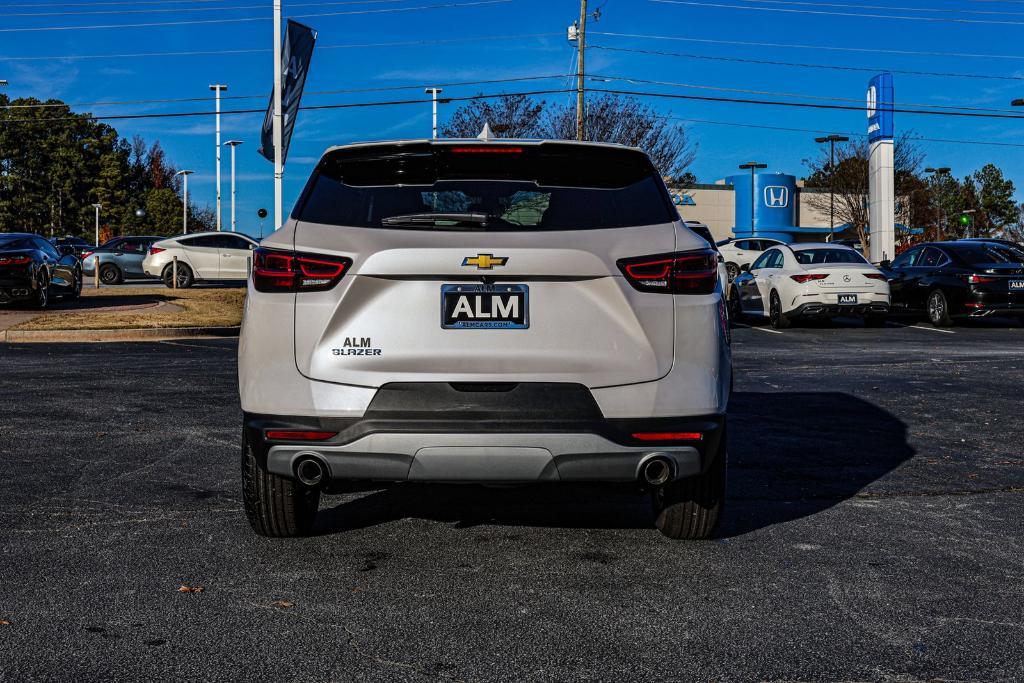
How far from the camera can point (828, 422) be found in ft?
29.0

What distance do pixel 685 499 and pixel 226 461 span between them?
3273 millimetres

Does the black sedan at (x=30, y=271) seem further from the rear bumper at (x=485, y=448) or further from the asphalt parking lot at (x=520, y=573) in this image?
the rear bumper at (x=485, y=448)

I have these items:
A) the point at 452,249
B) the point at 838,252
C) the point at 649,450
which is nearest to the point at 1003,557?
the point at 649,450

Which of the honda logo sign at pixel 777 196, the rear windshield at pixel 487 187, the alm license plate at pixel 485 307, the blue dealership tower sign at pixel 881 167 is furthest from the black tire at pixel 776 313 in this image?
the honda logo sign at pixel 777 196

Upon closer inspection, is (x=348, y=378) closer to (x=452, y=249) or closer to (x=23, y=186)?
(x=452, y=249)

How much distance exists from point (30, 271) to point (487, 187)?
18.8 meters

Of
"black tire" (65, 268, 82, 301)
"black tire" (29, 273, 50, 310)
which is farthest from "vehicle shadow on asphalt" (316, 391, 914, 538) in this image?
"black tire" (65, 268, 82, 301)

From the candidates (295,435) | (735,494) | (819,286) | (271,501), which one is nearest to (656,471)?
(295,435)

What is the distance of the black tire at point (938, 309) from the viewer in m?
20.2

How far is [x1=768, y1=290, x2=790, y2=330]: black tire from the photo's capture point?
19828 mm

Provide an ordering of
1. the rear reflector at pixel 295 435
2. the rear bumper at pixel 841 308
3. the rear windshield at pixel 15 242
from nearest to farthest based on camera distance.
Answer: the rear reflector at pixel 295 435 < the rear bumper at pixel 841 308 < the rear windshield at pixel 15 242

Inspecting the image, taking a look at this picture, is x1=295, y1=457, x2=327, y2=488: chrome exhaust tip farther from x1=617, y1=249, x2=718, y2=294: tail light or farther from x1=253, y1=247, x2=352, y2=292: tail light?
x1=617, y1=249, x2=718, y2=294: tail light

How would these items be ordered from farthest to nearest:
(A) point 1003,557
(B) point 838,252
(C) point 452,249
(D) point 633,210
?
1. (B) point 838,252
2. (A) point 1003,557
3. (D) point 633,210
4. (C) point 452,249

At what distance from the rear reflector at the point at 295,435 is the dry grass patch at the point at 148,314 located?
12017mm
